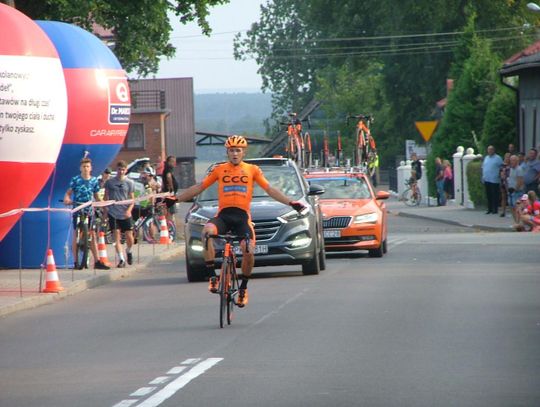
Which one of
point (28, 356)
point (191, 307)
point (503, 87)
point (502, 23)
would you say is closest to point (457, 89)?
point (503, 87)

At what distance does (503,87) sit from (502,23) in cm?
1775

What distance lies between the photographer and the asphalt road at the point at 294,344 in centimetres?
1073

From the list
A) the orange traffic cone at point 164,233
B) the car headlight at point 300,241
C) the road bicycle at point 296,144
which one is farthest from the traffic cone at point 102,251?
the road bicycle at point 296,144

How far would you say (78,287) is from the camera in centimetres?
2172

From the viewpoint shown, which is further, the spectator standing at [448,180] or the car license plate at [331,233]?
the spectator standing at [448,180]

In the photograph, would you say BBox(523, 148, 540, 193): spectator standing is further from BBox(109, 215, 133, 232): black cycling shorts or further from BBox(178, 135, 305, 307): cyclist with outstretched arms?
BBox(178, 135, 305, 307): cyclist with outstretched arms

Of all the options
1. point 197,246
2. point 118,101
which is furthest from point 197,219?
point 118,101

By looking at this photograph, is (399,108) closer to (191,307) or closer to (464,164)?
(464,164)

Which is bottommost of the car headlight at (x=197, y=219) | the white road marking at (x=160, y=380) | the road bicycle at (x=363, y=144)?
the white road marking at (x=160, y=380)

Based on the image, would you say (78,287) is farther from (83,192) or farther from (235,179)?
(235,179)

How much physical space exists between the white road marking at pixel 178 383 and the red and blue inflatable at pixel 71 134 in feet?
44.4

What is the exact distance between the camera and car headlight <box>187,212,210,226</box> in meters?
21.8

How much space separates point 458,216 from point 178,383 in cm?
3508

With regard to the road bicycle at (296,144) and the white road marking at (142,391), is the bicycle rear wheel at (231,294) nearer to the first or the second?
the white road marking at (142,391)
